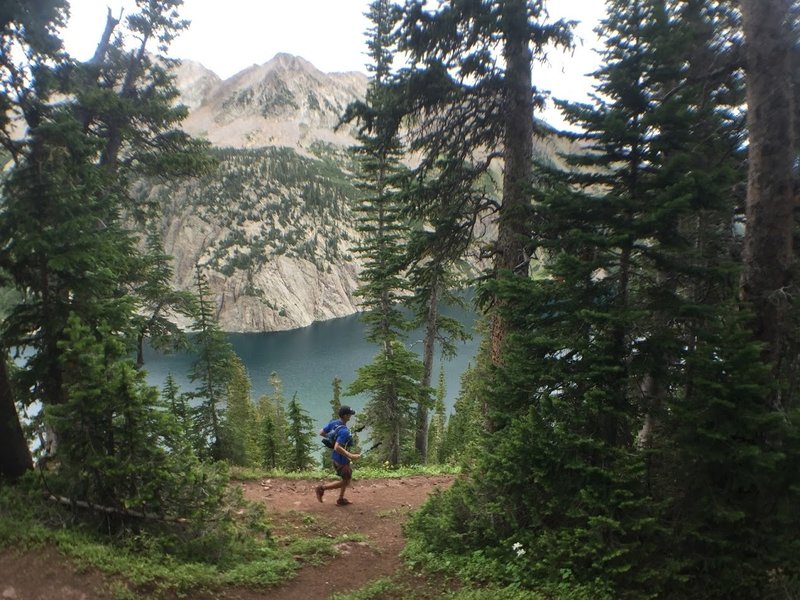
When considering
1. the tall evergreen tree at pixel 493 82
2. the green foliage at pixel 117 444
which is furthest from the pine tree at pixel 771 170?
the green foliage at pixel 117 444

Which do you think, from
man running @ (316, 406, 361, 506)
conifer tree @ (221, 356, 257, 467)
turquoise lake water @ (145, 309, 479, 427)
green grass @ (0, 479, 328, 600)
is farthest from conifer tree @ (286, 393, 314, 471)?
turquoise lake water @ (145, 309, 479, 427)

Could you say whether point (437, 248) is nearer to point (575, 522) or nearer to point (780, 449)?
point (575, 522)

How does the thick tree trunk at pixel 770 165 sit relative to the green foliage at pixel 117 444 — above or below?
above

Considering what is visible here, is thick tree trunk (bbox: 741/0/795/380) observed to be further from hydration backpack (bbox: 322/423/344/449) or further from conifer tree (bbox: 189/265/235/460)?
conifer tree (bbox: 189/265/235/460)

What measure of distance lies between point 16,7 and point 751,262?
29.8 feet

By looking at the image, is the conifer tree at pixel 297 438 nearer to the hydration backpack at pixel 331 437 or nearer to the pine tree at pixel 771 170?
the hydration backpack at pixel 331 437

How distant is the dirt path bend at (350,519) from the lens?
5.83 meters

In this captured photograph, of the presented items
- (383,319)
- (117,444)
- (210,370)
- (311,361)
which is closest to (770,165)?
(117,444)

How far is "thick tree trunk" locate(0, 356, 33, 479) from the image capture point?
6262 millimetres

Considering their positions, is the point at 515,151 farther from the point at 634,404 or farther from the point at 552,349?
the point at 634,404

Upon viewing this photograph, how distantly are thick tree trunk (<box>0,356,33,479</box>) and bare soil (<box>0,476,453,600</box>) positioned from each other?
6.98 feet

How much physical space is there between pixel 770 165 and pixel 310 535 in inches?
297

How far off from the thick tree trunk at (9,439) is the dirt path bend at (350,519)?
3.57 metres

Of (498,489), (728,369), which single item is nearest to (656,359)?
(728,369)
